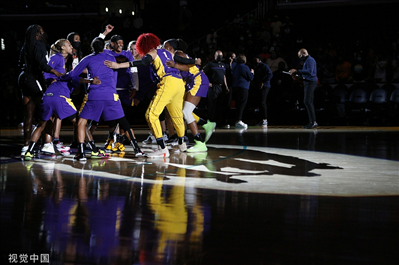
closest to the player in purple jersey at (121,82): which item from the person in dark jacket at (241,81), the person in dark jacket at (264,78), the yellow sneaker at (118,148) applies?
the yellow sneaker at (118,148)

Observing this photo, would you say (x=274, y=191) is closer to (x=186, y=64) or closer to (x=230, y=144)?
(x=186, y=64)

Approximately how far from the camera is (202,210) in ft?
13.7

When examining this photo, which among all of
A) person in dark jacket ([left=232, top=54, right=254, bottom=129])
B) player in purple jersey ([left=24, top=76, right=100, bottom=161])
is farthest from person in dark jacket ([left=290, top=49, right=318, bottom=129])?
player in purple jersey ([left=24, top=76, right=100, bottom=161])

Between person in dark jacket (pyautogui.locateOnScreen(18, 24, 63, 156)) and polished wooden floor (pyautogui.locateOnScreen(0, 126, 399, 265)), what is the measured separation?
2.43 ft

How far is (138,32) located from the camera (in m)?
22.8

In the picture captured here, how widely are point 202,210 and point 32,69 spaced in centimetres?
483

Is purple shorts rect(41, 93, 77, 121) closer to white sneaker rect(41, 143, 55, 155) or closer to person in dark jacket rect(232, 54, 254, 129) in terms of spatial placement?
white sneaker rect(41, 143, 55, 155)

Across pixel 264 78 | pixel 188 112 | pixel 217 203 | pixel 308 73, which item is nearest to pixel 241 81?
pixel 264 78

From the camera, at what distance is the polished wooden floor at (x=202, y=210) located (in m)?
3.05

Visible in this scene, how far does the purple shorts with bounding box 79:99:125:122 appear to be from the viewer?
7.32 m

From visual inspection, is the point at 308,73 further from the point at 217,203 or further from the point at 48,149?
the point at 217,203

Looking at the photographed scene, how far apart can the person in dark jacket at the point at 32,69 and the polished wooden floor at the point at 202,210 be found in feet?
2.43

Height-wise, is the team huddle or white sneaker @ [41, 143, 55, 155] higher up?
the team huddle

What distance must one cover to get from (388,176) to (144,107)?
10900 millimetres
